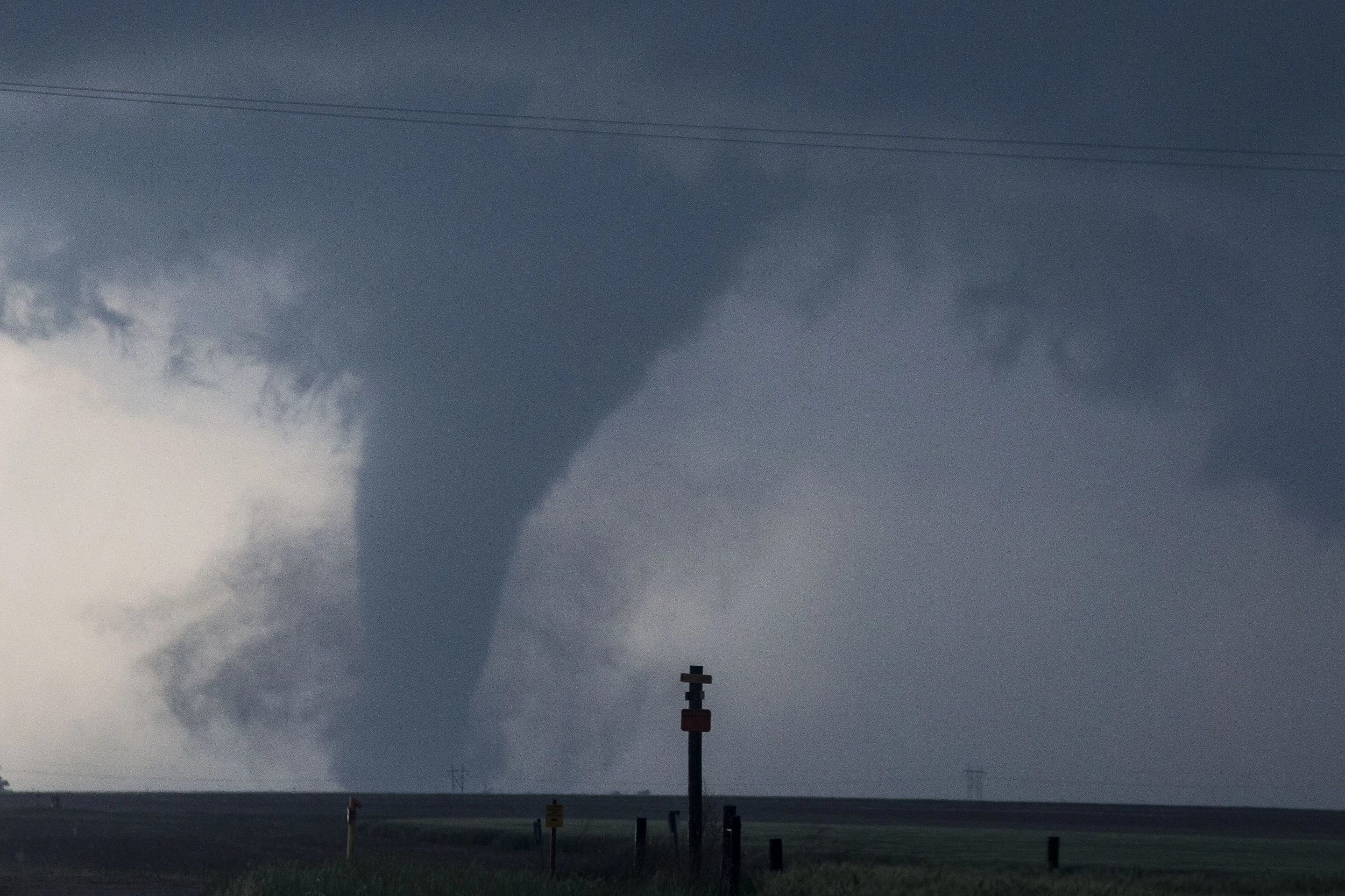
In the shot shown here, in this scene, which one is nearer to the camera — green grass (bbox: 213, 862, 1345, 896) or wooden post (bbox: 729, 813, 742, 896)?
green grass (bbox: 213, 862, 1345, 896)

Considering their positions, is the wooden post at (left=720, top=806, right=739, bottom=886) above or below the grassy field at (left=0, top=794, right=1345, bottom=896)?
above

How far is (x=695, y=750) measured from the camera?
2670cm

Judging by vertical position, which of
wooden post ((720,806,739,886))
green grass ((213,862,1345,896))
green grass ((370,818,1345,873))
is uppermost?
wooden post ((720,806,739,886))

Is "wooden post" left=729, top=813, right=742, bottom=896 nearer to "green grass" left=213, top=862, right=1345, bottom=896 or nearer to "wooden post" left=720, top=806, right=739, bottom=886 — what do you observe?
"wooden post" left=720, top=806, right=739, bottom=886

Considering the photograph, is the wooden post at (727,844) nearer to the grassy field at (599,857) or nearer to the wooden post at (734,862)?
the wooden post at (734,862)

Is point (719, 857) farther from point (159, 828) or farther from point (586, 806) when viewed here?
point (586, 806)

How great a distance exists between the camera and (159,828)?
2392 inches

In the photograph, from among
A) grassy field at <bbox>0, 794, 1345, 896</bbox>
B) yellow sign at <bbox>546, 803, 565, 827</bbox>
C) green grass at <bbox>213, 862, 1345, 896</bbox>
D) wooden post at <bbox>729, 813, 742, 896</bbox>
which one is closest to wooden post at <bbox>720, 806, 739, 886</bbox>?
wooden post at <bbox>729, 813, 742, 896</bbox>

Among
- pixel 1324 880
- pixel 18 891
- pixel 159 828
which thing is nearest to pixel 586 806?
pixel 159 828

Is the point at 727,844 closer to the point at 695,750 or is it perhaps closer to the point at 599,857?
the point at 695,750

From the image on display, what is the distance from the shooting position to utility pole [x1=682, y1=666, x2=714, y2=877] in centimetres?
2600

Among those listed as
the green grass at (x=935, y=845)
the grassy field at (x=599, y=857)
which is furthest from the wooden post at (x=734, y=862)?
the green grass at (x=935, y=845)

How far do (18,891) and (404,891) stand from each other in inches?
273

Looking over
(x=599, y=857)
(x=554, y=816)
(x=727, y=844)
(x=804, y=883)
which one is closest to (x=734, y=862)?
(x=727, y=844)
